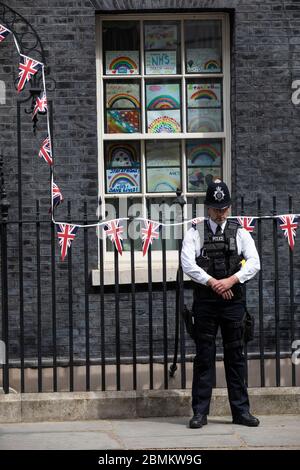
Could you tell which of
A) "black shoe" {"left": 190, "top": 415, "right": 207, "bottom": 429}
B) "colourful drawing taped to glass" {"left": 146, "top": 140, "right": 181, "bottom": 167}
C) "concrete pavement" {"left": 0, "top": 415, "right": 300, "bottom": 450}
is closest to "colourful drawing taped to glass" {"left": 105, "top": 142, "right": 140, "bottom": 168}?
"colourful drawing taped to glass" {"left": 146, "top": 140, "right": 181, "bottom": 167}

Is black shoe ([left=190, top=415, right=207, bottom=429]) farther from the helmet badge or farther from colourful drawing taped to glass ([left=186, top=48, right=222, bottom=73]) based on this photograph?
colourful drawing taped to glass ([left=186, top=48, right=222, bottom=73])

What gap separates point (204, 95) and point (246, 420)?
3439mm

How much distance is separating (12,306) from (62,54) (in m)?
2.41

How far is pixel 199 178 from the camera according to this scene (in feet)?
36.0

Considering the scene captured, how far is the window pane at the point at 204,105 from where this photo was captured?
35.9ft

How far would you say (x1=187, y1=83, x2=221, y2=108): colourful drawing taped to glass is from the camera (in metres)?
10.9

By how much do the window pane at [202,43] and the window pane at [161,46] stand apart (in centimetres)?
11

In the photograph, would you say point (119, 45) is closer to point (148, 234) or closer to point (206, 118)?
point (206, 118)

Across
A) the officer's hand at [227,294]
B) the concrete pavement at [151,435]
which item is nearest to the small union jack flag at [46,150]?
the officer's hand at [227,294]

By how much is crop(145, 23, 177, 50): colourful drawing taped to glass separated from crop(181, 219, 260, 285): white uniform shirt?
2524mm

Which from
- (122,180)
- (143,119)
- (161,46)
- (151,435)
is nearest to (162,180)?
(122,180)

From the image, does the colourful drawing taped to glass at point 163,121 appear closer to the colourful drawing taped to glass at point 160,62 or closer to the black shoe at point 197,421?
the colourful drawing taped to glass at point 160,62
